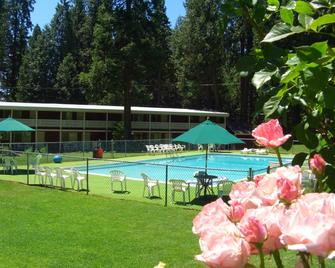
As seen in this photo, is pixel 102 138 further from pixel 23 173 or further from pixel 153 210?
pixel 153 210

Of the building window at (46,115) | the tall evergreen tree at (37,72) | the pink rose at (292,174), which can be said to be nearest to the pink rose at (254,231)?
the pink rose at (292,174)

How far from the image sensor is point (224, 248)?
3.34 ft

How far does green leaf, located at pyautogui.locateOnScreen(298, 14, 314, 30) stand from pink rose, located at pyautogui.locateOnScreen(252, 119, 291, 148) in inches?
12.0

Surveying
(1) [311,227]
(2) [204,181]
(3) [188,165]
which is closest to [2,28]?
(3) [188,165]

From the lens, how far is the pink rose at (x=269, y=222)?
3.43 ft

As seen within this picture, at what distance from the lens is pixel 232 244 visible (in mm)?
1033

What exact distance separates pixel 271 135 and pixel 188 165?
30542 mm

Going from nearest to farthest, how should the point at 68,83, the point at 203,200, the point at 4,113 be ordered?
1. the point at 203,200
2. the point at 4,113
3. the point at 68,83

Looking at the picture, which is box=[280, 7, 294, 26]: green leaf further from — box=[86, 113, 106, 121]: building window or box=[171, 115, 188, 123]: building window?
box=[171, 115, 188, 123]: building window

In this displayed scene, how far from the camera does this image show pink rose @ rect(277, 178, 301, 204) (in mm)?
1167

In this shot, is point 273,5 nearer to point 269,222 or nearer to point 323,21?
point 323,21

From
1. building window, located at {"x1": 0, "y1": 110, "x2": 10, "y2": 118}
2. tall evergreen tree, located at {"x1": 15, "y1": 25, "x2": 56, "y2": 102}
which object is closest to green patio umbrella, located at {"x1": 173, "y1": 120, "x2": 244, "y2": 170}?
building window, located at {"x1": 0, "y1": 110, "x2": 10, "y2": 118}

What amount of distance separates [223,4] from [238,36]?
6160cm

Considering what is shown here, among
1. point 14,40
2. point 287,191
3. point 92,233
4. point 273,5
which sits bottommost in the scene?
point 92,233
